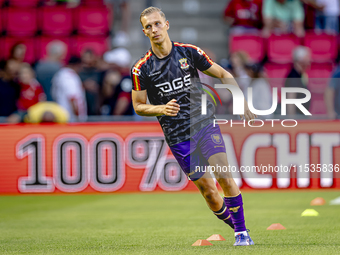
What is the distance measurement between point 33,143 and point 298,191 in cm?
506

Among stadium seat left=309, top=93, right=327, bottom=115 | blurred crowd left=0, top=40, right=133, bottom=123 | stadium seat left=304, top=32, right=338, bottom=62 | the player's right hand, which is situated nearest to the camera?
the player's right hand

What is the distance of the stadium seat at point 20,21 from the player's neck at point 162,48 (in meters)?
9.49

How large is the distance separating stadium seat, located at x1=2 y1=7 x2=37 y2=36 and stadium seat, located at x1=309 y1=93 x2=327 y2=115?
289 inches

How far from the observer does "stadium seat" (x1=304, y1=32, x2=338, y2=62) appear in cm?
1374

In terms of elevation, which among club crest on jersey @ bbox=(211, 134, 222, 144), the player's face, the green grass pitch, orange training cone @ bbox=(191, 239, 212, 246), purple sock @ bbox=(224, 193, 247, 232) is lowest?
the green grass pitch

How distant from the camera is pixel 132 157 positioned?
10.8m

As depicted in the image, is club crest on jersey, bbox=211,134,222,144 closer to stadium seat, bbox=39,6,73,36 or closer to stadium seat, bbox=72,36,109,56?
stadium seat, bbox=72,36,109,56

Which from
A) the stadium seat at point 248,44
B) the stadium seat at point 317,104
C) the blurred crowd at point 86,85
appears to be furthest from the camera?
the stadium seat at point 248,44

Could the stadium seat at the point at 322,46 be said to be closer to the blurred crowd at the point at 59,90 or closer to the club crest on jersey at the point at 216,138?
the blurred crowd at the point at 59,90

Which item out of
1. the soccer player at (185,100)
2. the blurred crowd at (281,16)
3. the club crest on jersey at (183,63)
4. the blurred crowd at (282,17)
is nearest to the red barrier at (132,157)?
the blurred crowd at (282,17)

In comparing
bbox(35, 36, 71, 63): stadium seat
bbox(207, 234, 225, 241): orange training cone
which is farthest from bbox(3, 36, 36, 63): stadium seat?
bbox(207, 234, 225, 241): orange training cone

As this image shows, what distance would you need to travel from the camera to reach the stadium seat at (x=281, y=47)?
13.6 meters

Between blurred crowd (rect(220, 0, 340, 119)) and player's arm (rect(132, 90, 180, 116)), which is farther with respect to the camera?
blurred crowd (rect(220, 0, 340, 119))

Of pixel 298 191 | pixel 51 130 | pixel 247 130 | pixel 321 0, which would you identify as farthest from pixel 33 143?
pixel 321 0
